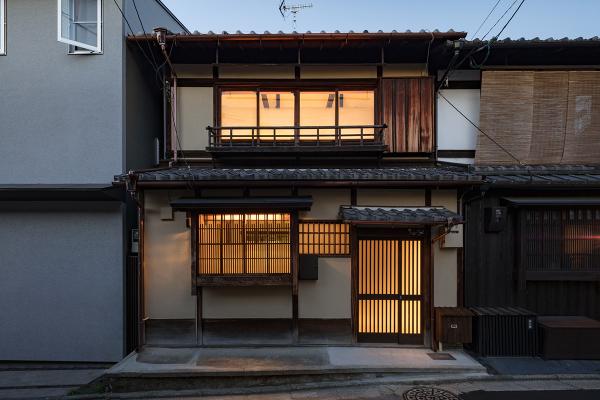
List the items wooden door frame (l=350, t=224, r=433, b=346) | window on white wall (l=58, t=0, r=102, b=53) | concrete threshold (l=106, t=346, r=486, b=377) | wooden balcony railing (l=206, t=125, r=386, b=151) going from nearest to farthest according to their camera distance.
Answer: concrete threshold (l=106, t=346, r=486, b=377) → wooden door frame (l=350, t=224, r=433, b=346) → window on white wall (l=58, t=0, r=102, b=53) → wooden balcony railing (l=206, t=125, r=386, b=151)

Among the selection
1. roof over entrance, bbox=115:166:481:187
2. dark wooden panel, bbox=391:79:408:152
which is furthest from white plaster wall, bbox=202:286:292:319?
dark wooden panel, bbox=391:79:408:152

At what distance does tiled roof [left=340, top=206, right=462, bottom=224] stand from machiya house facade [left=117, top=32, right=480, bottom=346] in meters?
0.03

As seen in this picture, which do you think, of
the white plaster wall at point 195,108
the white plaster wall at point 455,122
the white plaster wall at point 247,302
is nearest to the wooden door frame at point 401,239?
the white plaster wall at point 247,302

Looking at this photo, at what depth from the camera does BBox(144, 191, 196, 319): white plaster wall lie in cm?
871

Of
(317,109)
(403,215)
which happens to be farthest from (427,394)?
(317,109)

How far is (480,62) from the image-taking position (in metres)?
10.0

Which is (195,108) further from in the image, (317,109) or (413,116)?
(413,116)

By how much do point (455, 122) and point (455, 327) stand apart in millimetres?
6027

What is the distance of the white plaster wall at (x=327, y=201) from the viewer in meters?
8.75

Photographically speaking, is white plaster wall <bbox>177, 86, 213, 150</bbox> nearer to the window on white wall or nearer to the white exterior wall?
the window on white wall

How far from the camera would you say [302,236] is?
8.77 metres

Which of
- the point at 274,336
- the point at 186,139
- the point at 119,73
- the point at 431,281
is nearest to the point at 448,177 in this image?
the point at 431,281

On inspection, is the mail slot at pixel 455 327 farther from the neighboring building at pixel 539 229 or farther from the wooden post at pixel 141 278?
the wooden post at pixel 141 278

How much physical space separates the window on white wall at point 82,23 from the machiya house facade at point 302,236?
190 centimetres
